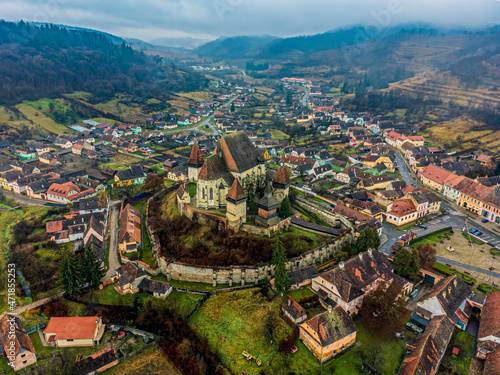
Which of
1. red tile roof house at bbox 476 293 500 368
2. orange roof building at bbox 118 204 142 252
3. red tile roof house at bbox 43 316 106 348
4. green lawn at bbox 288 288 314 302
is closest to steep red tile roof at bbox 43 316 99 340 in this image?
red tile roof house at bbox 43 316 106 348

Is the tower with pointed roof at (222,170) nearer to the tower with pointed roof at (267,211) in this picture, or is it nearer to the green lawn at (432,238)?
the tower with pointed roof at (267,211)

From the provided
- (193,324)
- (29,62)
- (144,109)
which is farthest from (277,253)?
(29,62)

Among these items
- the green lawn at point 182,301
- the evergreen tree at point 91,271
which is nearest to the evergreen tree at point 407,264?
the green lawn at point 182,301

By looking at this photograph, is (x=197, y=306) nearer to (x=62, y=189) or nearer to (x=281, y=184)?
(x=281, y=184)

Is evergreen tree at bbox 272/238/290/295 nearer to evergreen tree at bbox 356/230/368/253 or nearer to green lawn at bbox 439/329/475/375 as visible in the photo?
evergreen tree at bbox 356/230/368/253

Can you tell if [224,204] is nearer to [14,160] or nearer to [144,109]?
[14,160]

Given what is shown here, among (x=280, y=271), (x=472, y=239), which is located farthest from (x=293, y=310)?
(x=472, y=239)
